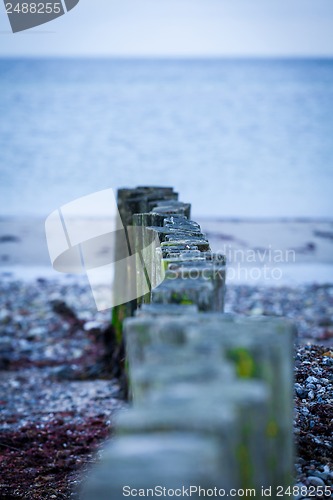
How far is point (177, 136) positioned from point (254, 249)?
3388cm

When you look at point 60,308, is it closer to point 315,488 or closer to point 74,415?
point 74,415

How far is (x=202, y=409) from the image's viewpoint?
2.02m

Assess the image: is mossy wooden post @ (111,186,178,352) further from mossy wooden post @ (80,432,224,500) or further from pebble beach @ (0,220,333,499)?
mossy wooden post @ (80,432,224,500)

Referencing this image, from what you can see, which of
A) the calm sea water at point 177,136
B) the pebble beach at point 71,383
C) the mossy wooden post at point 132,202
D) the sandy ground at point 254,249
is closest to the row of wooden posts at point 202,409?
the pebble beach at point 71,383

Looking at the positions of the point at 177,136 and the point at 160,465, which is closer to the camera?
the point at 160,465

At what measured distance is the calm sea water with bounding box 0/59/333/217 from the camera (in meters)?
31.4

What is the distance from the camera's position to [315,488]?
354 centimetres

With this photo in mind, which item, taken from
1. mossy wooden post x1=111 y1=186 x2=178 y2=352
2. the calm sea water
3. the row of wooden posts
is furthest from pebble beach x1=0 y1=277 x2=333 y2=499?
the calm sea water

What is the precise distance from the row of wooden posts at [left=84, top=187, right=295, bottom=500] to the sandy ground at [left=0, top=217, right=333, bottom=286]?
39.9 ft

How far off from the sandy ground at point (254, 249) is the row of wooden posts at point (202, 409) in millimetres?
12161

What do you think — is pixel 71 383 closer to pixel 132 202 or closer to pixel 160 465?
pixel 132 202

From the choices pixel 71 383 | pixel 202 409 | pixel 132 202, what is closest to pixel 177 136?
pixel 71 383

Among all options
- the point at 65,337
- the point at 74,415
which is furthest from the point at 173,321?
the point at 65,337

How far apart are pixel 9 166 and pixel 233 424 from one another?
3787 cm
